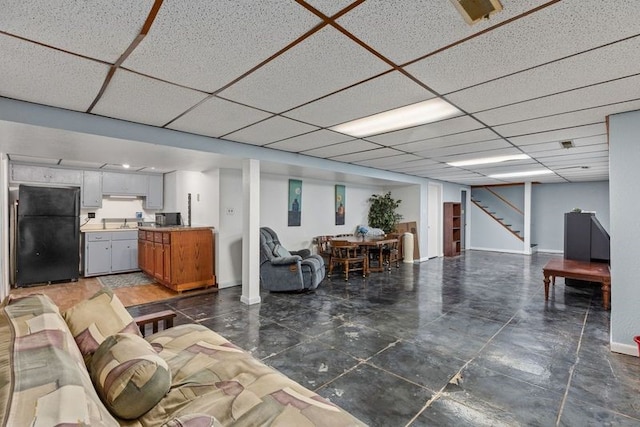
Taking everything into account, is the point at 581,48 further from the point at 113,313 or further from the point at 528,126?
the point at 113,313

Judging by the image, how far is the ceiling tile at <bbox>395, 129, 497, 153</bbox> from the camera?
12.1 feet

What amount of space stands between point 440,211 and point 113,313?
8.77 meters

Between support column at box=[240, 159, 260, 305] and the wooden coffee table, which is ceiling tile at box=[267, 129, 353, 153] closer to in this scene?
support column at box=[240, 159, 260, 305]

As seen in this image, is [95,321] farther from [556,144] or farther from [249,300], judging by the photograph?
[556,144]

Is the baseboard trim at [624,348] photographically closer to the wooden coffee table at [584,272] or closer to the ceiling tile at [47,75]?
the wooden coffee table at [584,272]

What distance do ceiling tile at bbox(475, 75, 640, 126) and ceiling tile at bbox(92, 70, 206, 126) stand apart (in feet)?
9.03

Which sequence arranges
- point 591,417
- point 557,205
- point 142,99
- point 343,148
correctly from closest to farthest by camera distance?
1. point 591,417
2. point 142,99
3. point 343,148
4. point 557,205

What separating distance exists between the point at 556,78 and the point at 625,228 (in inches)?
68.9

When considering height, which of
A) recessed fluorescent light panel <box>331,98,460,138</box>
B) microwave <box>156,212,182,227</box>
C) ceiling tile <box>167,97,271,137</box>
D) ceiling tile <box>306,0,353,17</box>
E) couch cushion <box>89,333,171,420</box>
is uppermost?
recessed fluorescent light panel <box>331,98,460,138</box>

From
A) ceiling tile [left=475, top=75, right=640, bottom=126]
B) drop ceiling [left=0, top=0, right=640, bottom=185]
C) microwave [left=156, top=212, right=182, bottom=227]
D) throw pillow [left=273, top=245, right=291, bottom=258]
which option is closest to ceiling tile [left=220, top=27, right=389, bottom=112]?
drop ceiling [left=0, top=0, right=640, bottom=185]

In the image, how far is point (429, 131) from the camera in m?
3.60

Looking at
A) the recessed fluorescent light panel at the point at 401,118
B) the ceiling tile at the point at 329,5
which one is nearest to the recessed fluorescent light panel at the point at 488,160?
the recessed fluorescent light panel at the point at 401,118

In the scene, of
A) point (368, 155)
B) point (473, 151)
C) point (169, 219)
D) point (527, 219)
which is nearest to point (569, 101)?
point (473, 151)

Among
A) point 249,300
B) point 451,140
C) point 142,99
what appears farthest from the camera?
point 249,300
